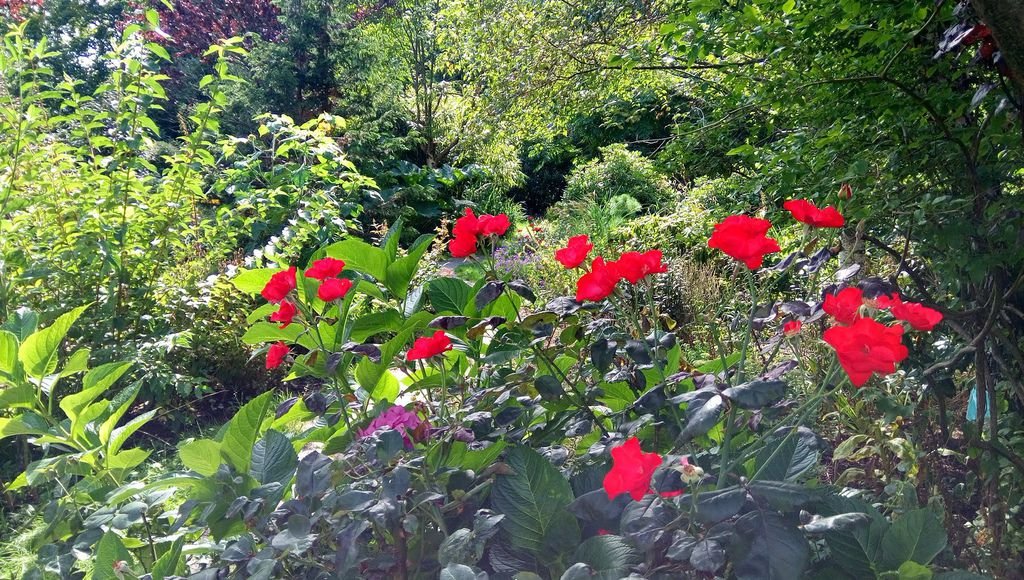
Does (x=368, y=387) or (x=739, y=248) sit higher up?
(x=739, y=248)

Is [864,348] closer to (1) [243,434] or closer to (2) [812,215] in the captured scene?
(2) [812,215]

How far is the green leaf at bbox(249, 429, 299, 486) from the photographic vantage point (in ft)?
3.69

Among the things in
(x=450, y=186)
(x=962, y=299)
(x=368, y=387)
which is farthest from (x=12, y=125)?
(x=450, y=186)

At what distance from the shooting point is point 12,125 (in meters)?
3.03

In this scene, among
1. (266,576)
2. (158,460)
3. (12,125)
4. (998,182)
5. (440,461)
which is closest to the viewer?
(266,576)

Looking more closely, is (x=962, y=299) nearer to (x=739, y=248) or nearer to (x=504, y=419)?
(x=739, y=248)

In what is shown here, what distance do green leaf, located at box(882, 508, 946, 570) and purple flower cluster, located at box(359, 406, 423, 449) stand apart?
732 millimetres

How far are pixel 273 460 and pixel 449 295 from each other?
46 cm

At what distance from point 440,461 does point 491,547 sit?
7.1 inches

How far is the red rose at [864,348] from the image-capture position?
29.6 inches

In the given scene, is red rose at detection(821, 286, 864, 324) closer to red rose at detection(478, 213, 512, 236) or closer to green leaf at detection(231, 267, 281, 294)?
red rose at detection(478, 213, 512, 236)

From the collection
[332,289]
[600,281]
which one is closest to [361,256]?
[332,289]

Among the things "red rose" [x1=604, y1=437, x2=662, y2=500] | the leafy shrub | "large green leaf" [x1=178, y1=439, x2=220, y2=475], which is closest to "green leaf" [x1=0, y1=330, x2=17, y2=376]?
"large green leaf" [x1=178, y1=439, x2=220, y2=475]

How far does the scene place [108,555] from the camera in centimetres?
115
